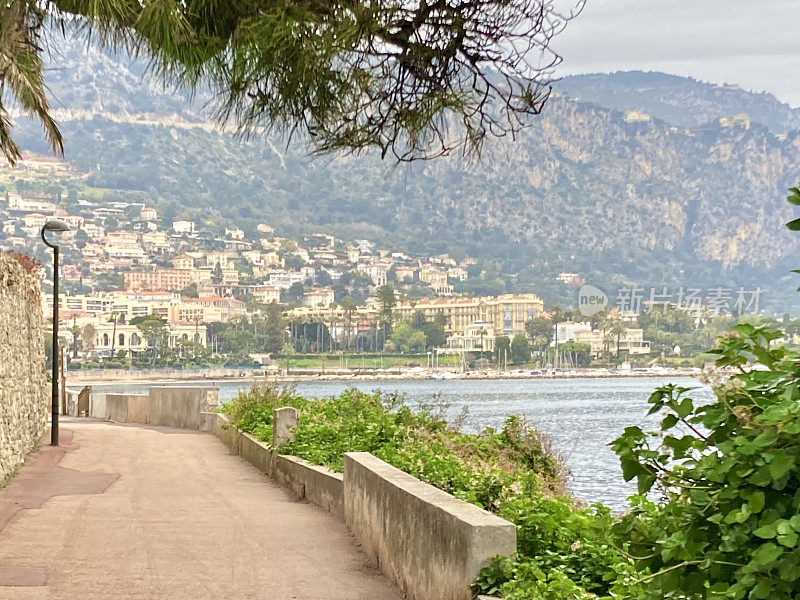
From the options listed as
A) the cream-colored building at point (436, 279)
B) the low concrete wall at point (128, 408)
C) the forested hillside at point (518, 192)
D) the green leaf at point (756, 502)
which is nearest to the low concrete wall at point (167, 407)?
the low concrete wall at point (128, 408)

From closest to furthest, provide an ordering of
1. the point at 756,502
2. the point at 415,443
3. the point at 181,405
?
the point at 756,502
the point at 415,443
the point at 181,405

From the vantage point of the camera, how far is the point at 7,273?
1419cm

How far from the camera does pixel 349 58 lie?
598cm

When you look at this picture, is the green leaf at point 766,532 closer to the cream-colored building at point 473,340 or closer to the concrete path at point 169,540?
the concrete path at point 169,540

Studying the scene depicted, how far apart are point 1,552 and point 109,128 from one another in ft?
531

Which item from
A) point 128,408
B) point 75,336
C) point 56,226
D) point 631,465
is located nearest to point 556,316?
point 75,336

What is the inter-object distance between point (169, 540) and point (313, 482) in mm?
2319

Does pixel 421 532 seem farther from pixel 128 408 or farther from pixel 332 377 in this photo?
pixel 332 377

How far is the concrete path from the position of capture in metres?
7.29

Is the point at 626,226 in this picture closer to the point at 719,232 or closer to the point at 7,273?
the point at 719,232

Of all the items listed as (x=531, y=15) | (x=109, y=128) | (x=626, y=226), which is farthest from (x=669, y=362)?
(x=109, y=128)

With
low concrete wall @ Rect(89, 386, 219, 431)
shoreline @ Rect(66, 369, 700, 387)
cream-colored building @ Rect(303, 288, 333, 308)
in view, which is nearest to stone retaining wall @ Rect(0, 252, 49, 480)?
low concrete wall @ Rect(89, 386, 219, 431)

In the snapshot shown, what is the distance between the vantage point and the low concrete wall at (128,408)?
30373 millimetres

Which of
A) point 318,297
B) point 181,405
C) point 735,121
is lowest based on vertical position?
point 181,405
